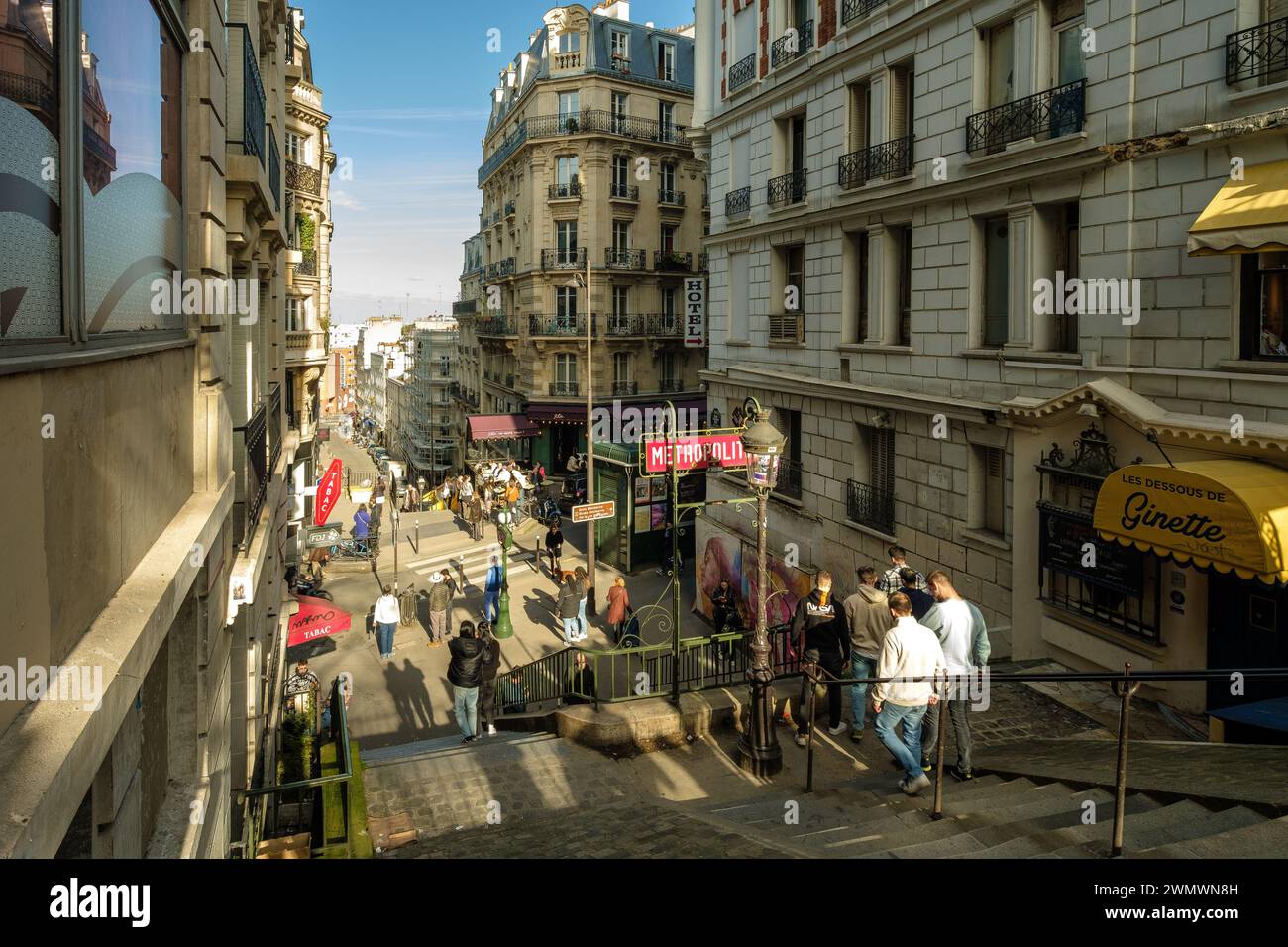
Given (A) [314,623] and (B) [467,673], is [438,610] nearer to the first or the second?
(A) [314,623]

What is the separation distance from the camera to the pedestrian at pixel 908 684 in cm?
865

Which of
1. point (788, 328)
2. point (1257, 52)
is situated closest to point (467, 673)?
point (788, 328)

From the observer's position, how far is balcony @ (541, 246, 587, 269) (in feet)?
141

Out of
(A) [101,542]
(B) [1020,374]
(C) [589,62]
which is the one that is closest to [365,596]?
(B) [1020,374]

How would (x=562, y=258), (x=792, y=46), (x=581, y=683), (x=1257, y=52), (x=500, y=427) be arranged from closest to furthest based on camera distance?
1. (x=1257, y=52)
2. (x=581, y=683)
3. (x=792, y=46)
4. (x=562, y=258)
5. (x=500, y=427)

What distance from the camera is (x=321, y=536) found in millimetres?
27141

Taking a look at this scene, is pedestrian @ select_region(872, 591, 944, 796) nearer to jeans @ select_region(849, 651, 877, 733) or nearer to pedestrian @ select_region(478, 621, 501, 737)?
jeans @ select_region(849, 651, 877, 733)

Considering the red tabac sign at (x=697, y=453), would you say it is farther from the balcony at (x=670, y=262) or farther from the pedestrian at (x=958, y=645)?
the balcony at (x=670, y=262)

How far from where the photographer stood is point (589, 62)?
4259cm

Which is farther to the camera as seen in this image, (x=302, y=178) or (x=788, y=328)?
(x=302, y=178)

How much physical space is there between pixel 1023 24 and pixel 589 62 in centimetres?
3343

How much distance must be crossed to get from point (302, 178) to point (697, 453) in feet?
64.1

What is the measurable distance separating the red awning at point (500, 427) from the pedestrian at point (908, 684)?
121 ft

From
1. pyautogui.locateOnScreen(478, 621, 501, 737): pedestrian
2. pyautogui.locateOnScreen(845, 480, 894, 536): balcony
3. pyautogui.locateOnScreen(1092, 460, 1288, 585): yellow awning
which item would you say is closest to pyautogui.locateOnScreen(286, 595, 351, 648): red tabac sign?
pyautogui.locateOnScreen(478, 621, 501, 737): pedestrian
